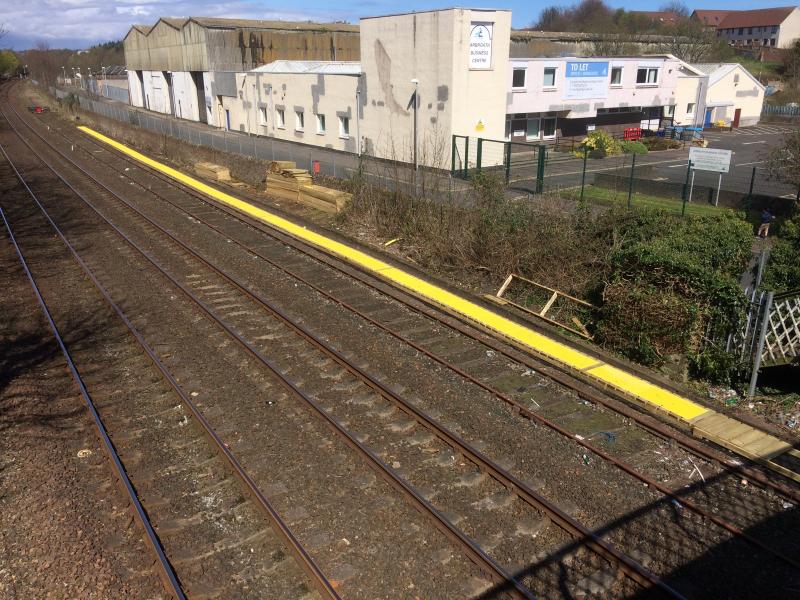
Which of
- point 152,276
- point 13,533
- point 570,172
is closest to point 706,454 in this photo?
point 13,533

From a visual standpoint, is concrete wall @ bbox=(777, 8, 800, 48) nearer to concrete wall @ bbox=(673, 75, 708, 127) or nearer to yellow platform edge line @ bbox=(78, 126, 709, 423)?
concrete wall @ bbox=(673, 75, 708, 127)

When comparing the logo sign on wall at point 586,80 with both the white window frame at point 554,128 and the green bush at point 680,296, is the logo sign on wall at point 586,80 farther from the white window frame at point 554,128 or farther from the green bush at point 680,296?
the green bush at point 680,296

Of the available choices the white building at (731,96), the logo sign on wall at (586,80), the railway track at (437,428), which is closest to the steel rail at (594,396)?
the railway track at (437,428)

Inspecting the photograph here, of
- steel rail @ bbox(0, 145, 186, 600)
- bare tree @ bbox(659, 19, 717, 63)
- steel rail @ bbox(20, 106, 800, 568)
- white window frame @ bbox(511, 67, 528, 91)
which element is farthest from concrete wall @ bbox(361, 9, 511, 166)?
bare tree @ bbox(659, 19, 717, 63)

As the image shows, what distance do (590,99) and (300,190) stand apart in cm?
2525

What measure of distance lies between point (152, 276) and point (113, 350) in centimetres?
431

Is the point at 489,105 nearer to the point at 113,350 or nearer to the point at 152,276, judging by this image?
the point at 152,276

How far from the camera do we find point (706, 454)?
26.8 ft

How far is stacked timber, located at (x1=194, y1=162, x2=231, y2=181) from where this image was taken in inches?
1127

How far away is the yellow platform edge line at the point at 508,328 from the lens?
9.66 meters

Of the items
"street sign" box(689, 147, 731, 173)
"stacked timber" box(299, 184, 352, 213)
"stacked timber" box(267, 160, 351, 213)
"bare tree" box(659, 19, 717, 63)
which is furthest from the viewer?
"bare tree" box(659, 19, 717, 63)

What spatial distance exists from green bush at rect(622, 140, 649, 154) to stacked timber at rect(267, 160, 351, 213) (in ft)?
74.1

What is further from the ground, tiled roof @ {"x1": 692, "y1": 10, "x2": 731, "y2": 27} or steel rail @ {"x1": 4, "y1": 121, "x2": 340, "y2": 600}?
tiled roof @ {"x1": 692, "y1": 10, "x2": 731, "y2": 27}

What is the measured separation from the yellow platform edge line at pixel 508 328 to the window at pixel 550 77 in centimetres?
2287
